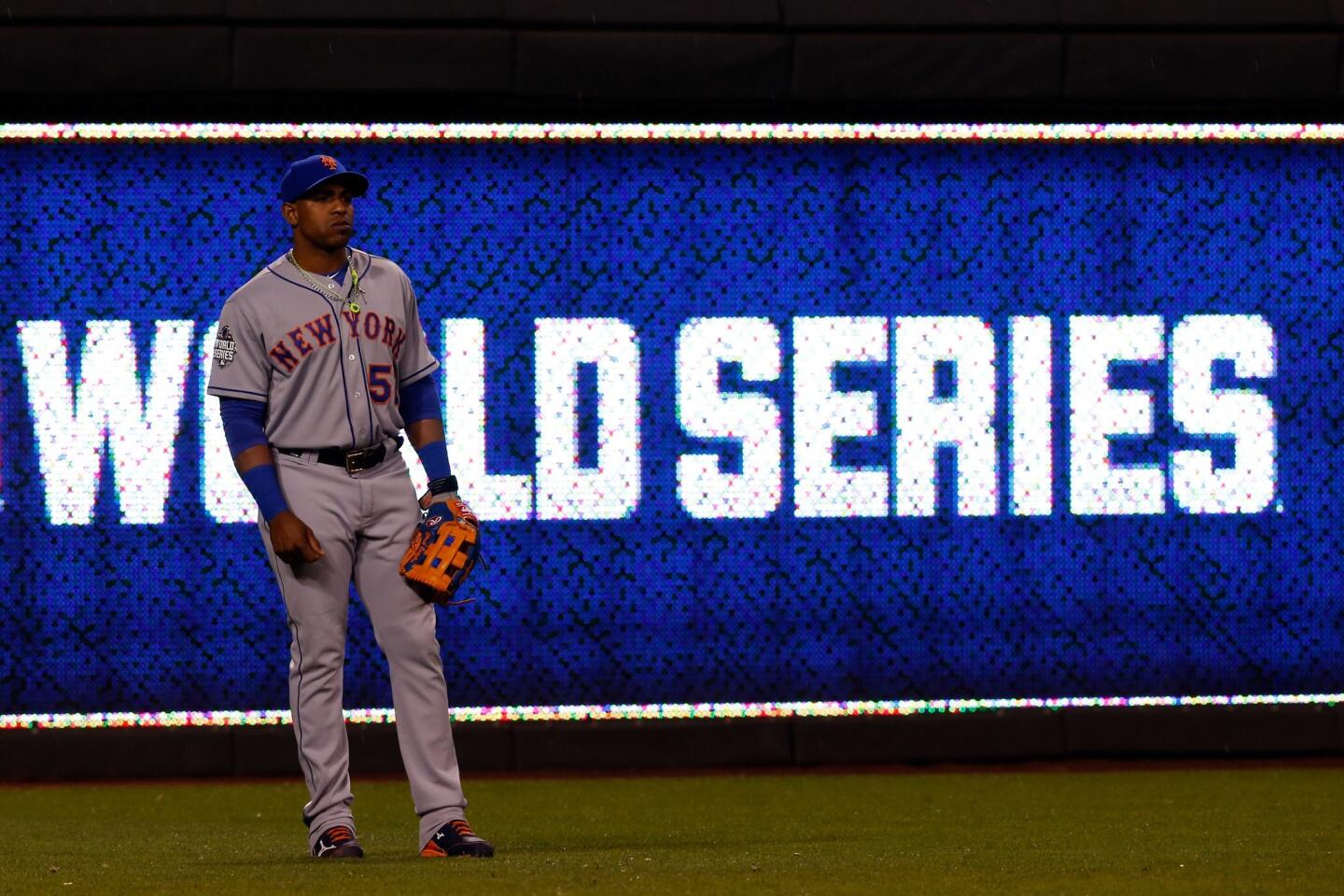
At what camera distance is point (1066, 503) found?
8094mm

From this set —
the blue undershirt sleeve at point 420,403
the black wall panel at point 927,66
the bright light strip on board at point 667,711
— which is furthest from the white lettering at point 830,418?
the blue undershirt sleeve at point 420,403

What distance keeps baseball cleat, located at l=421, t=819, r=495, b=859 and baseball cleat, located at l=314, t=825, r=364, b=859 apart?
6.7 inches

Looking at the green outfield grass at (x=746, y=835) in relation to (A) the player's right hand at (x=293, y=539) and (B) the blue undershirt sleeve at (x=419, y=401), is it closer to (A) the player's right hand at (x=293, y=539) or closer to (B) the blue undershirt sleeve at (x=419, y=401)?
(A) the player's right hand at (x=293, y=539)

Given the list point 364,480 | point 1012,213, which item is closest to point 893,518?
point 1012,213

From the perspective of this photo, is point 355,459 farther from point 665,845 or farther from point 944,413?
point 944,413

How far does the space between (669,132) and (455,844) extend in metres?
3.50

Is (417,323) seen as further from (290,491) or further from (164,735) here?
(164,735)

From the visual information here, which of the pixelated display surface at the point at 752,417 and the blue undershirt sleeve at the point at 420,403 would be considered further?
the pixelated display surface at the point at 752,417

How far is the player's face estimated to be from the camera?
17.6 ft

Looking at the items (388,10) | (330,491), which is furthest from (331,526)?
(388,10)

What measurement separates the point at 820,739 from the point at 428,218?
2429 millimetres

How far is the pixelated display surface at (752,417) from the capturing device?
789cm

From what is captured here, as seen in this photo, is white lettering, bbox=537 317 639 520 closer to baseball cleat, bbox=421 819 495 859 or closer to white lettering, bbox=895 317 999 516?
white lettering, bbox=895 317 999 516

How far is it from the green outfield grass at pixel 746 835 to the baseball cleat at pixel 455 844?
6 cm
